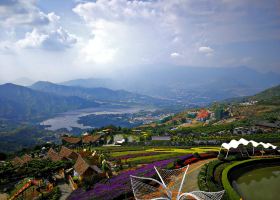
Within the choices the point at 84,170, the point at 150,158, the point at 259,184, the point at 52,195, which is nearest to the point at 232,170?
the point at 259,184

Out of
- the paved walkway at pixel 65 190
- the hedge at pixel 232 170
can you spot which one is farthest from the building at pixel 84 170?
the hedge at pixel 232 170

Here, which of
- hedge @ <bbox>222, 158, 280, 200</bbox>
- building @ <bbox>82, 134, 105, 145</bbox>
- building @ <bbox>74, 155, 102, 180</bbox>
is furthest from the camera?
building @ <bbox>82, 134, 105, 145</bbox>

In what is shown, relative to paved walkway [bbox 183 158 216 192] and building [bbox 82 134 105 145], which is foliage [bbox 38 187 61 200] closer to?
paved walkway [bbox 183 158 216 192]

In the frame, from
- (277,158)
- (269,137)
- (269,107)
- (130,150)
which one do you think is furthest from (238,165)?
(269,107)

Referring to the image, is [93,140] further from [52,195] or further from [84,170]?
[52,195]

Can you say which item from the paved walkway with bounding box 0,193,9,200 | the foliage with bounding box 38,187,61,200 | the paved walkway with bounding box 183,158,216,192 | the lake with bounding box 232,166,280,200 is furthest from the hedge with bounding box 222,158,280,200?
the paved walkway with bounding box 0,193,9,200
